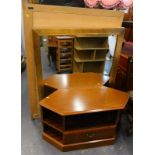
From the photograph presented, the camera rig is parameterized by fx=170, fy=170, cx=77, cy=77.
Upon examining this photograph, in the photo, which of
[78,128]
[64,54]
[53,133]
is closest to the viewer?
[78,128]

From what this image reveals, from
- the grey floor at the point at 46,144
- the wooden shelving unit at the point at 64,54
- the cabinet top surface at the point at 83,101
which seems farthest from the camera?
the wooden shelving unit at the point at 64,54

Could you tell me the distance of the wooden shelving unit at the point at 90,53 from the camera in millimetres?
1742

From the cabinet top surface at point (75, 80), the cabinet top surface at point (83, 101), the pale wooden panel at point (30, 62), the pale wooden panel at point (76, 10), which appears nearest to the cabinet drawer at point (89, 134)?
the cabinet top surface at point (83, 101)

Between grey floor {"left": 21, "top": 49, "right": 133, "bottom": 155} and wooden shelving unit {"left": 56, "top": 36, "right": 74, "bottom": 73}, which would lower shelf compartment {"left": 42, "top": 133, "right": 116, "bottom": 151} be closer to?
grey floor {"left": 21, "top": 49, "right": 133, "bottom": 155}

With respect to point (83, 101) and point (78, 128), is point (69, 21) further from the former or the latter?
point (78, 128)

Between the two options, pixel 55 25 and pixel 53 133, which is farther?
pixel 53 133

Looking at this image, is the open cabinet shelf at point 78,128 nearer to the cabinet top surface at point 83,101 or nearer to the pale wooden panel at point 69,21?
the cabinet top surface at point 83,101

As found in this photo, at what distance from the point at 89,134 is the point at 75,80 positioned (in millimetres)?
570

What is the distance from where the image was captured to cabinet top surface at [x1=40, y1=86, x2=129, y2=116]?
A: 54.1 inches

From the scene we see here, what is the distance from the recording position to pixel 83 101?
149 centimetres

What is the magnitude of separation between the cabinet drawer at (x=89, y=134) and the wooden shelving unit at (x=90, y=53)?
661 mm

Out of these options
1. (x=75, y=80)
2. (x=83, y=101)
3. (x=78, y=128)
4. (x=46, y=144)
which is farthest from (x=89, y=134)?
(x=75, y=80)

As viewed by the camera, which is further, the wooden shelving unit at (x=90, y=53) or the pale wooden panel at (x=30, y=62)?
the wooden shelving unit at (x=90, y=53)
